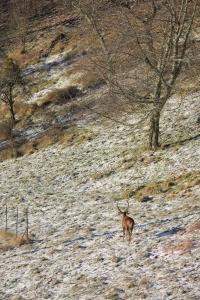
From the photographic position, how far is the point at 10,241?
784 inches

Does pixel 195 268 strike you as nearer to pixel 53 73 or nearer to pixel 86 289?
pixel 86 289

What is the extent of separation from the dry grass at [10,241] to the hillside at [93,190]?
0.06 meters

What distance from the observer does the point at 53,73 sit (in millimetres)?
44062

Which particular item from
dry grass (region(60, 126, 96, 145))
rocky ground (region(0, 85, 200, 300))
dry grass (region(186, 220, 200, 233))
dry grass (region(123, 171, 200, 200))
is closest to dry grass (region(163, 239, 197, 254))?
rocky ground (region(0, 85, 200, 300))

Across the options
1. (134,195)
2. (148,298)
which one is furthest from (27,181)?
(148,298)

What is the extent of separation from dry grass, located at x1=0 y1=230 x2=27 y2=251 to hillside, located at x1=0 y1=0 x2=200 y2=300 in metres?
0.06

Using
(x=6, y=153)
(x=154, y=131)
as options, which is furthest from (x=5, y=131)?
(x=154, y=131)

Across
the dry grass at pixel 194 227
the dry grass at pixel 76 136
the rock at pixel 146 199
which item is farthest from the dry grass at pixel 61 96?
the dry grass at pixel 194 227

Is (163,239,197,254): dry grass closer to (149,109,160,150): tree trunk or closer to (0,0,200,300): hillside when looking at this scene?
(0,0,200,300): hillside

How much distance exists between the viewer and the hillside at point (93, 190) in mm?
15297

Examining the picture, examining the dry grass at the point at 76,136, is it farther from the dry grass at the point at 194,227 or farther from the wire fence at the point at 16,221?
the dry grass at the point at 194,227

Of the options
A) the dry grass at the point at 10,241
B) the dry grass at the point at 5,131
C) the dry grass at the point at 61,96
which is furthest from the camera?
the dry grass at the point at 61,96

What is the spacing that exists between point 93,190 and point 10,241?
583 cm

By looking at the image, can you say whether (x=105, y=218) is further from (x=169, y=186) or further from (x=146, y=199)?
(x=169, y=186)
